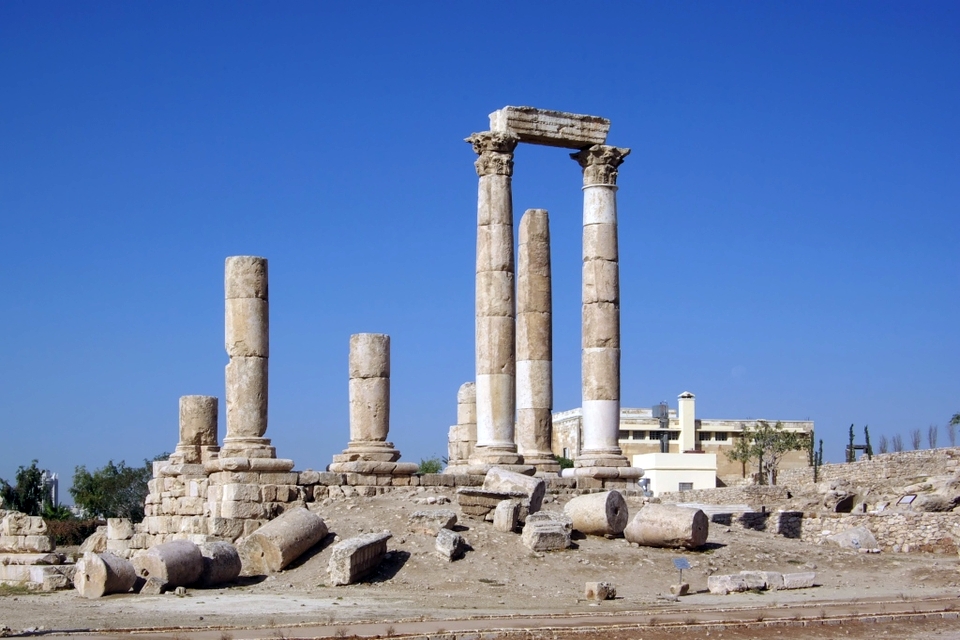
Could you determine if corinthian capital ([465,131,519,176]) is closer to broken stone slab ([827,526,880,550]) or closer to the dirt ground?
the dirt ground

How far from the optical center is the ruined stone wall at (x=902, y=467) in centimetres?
3891

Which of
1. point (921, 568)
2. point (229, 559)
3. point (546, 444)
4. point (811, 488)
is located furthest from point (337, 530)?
point (811, 488)

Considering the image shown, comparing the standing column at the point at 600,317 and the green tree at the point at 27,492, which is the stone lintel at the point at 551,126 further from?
the green tree at the point at 27,492

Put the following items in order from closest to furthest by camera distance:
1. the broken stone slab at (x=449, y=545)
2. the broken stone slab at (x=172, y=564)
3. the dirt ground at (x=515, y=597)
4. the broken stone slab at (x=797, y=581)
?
the dirt ground at (x=515, y=597) → the broken stone slab at (x=172, y=564) → the broken stone slab at (x=797, y=581) → the broken stone slab at (x=449, y=545)

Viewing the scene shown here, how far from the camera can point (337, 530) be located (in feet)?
80.1

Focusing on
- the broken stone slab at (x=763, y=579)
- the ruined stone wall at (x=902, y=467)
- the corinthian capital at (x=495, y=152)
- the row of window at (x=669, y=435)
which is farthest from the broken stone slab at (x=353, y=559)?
the row of window at (x=669, y=435)

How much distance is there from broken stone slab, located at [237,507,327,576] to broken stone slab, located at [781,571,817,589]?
24.0 feet

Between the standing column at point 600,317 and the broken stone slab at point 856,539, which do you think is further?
the standing column at point 600,317

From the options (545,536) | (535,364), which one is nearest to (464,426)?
(535,364)

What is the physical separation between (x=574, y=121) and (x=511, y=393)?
5.92m

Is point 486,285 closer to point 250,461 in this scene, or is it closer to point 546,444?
point 546,444

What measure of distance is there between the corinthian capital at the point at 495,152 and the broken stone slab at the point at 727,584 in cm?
1119

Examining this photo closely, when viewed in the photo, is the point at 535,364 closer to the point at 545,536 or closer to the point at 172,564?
the point at 545,536

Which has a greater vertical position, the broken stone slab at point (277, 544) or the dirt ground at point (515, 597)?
the broken stone slab at point (277, 544)
